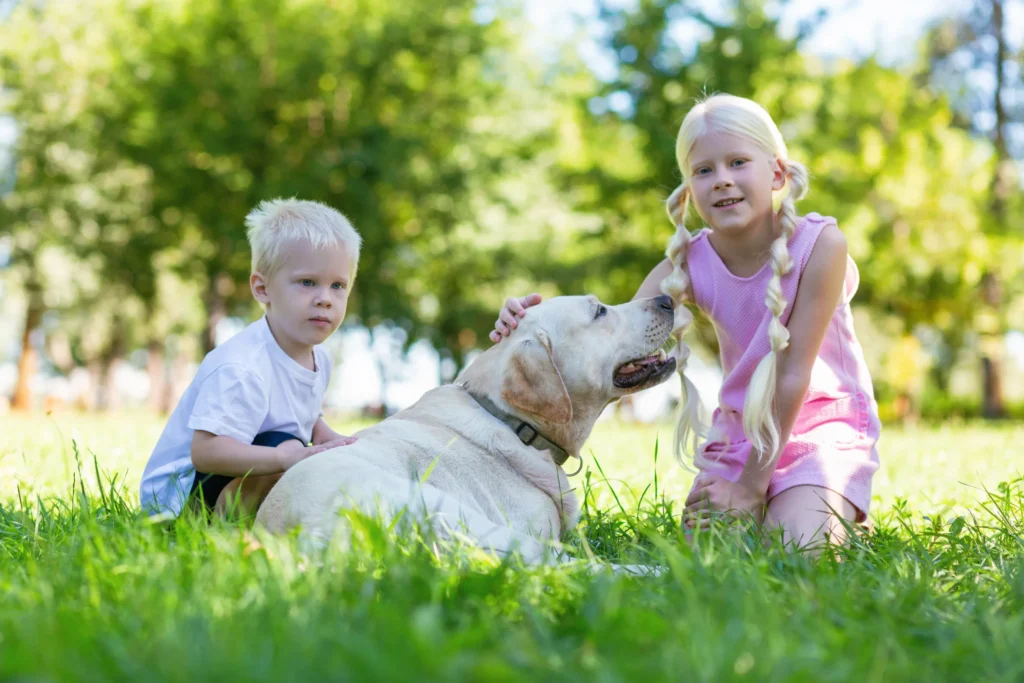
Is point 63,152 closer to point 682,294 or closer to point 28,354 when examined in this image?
point 28,354

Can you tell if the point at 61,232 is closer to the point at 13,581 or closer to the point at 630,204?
the point at 630,204

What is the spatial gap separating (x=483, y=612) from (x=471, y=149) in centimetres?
1916

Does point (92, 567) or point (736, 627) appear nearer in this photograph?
point (736, 627)

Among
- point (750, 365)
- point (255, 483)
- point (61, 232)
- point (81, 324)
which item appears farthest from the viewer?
point (81, 324)

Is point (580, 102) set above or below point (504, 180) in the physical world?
above

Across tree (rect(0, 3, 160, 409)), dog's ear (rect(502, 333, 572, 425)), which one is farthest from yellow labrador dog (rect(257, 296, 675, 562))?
tree (rect(0, 3, 160, 409))

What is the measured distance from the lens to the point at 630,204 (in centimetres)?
1955

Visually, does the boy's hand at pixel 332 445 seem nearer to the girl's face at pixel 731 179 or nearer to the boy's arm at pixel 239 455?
the boy's arm at pixel 239 455

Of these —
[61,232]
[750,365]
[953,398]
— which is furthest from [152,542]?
[953,398]

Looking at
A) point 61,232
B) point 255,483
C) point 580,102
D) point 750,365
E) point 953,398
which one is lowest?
point 953,398

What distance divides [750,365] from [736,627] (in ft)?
7.85

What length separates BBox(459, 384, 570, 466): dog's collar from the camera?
3.90 metres

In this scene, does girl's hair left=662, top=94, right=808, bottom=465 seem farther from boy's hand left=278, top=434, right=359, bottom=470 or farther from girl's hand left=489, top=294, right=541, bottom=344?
boy's hand left=278, top=434, right=359, bottom=470

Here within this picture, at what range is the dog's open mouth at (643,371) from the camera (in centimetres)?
414
